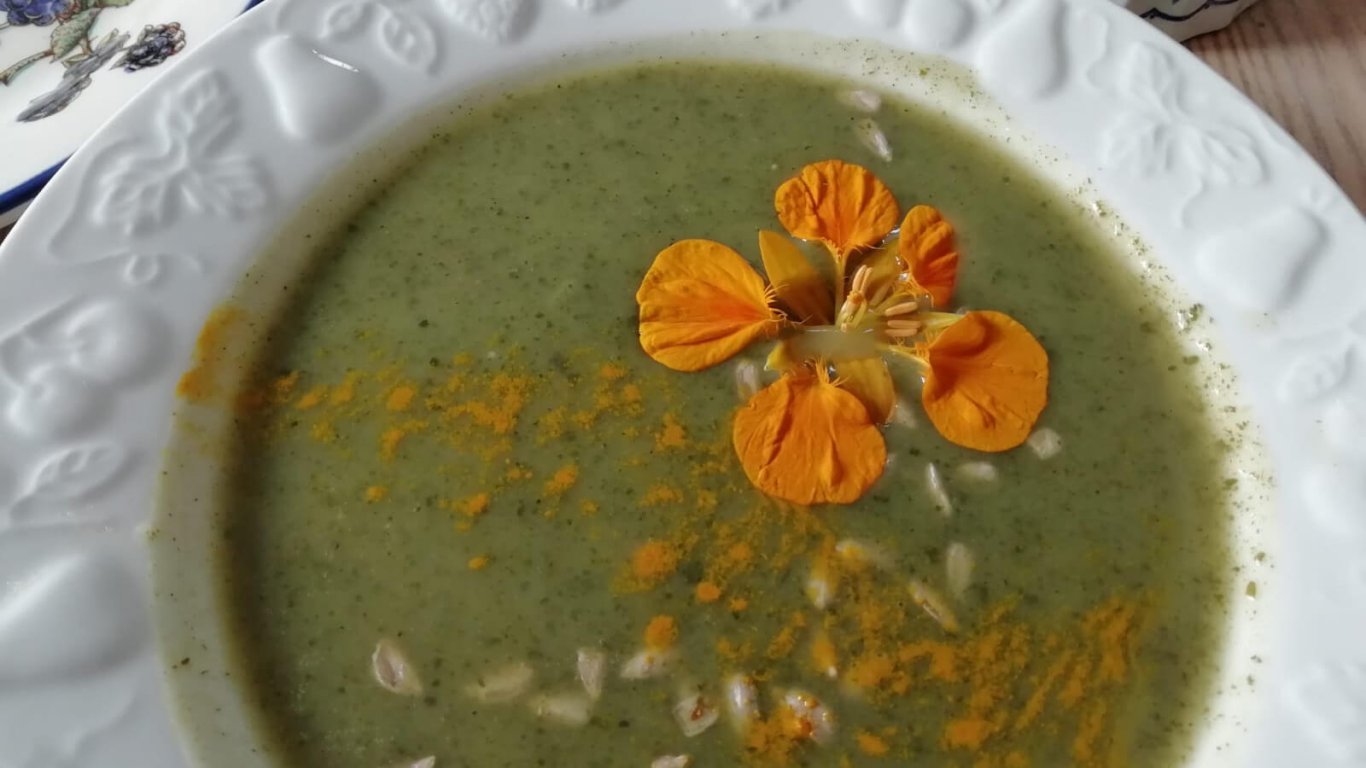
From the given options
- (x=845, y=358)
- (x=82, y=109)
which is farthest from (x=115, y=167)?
(x=845, y=358)

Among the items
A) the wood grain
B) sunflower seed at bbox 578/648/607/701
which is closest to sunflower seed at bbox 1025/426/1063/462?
sunflower seed at bbox 578/648/607/701

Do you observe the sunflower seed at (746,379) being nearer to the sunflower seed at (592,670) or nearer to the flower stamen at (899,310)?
the flower stamen at (899,310)

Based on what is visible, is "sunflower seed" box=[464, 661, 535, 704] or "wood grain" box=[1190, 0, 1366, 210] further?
"wood grain" box=[1190, 0, 1366, 210]

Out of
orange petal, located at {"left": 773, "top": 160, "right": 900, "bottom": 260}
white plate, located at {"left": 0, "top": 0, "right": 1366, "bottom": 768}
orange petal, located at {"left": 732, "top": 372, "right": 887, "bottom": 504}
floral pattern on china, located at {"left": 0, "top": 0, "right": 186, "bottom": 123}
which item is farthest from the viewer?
floral pattern on china, located at {"left": 0, "top": 0, "right": 186, "bottom": 123}

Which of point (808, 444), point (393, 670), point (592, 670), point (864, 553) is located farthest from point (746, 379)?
point (393, 670)

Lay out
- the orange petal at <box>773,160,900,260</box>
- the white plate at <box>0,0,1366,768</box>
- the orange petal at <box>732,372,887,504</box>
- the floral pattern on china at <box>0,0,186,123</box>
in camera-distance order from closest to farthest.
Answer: the white plate at <box>0,0,1366,768</box> < the orange petal at <box>732,372,887,504</box> < the orange petal at <box>773,160,900,260</box> < the floral pattern on china at <box>0,0,186,123</box>


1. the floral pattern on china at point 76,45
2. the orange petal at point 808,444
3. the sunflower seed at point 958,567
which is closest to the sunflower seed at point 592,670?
the orange petal at point 808,444

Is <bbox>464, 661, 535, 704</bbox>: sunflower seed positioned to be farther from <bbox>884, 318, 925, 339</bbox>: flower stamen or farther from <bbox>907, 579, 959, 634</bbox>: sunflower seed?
<bbox>884, 318, 925, 339</bbox>: flower stamen

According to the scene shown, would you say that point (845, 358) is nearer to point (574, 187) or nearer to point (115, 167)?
point (574, 187)
